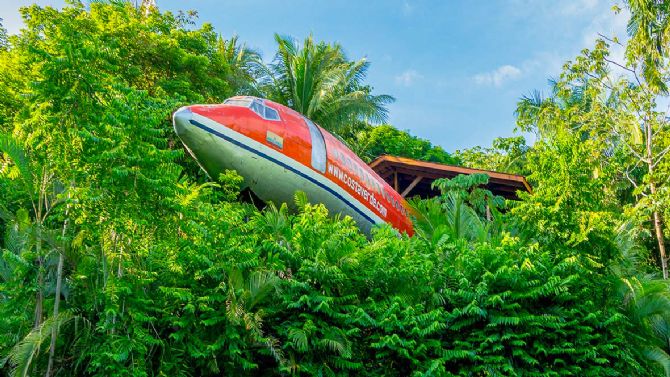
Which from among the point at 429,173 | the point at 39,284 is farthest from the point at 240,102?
the point at 429,173

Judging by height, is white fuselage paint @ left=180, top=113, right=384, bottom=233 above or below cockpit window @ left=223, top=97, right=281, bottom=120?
below

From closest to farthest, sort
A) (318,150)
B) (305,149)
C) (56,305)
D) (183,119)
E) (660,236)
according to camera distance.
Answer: (56,305)
(183,119)
(305,149)
(318,150)
(660,236)

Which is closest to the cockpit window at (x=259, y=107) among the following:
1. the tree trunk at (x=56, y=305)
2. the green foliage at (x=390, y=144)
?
the tree trunk at (x=56, y=305)

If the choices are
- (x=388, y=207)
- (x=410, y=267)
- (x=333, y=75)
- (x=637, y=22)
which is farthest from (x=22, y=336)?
(x=637, y=22)

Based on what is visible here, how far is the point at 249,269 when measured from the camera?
8.88 meters

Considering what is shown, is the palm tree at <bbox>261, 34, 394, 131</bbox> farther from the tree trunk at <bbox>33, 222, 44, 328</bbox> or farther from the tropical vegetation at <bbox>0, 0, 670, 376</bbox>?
the tree trunk at <bbox>33, 222, 44, 328</bbox>

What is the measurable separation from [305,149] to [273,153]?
0.86 metres

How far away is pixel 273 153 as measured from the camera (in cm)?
1195

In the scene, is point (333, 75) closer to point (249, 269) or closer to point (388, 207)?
point (388, 207)

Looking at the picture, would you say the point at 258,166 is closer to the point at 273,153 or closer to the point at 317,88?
the point at 273,153

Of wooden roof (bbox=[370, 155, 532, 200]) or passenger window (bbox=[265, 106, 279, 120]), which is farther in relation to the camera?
wooden roof (bbox=[370, 155, 532, 200])

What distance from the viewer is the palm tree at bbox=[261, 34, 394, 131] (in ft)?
75.4

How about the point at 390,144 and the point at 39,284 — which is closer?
the point at 39,284

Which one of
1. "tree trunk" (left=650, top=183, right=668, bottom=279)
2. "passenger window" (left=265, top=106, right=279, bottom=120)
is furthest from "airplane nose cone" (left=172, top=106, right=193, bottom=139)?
"tree trunk" (left=650, top=183, right=668, bottom=279)
